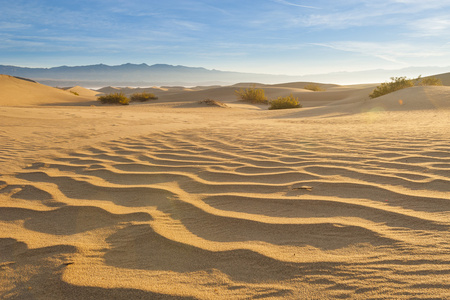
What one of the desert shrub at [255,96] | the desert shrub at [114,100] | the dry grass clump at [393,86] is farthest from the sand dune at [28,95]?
the dry grass clump at [393,86]

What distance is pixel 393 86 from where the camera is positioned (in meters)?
16.6

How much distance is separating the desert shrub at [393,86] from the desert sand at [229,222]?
520 inches

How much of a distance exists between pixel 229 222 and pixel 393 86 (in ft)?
56.3

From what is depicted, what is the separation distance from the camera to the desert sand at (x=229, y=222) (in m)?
1.49

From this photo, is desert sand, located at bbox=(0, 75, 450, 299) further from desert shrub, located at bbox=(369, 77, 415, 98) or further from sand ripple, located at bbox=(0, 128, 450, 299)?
desert shrub, located at bbox=(369, 77, 415, 98)

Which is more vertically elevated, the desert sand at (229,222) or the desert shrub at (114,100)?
the desert shrub at (114,100)

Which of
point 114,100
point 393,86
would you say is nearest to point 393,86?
point 393,86

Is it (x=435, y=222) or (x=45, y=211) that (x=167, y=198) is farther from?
(x=435, y=222)

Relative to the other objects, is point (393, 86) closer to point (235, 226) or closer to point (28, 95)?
point (235, 226)

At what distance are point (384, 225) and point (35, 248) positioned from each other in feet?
6.64

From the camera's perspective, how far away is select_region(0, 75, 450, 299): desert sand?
1.49 m

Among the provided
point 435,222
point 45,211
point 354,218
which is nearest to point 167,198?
point 45,211

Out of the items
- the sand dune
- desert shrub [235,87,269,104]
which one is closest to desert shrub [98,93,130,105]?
the sand dune

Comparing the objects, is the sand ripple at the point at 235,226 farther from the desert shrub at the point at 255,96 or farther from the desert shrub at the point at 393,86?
the desert shrub at the point at 255,96
